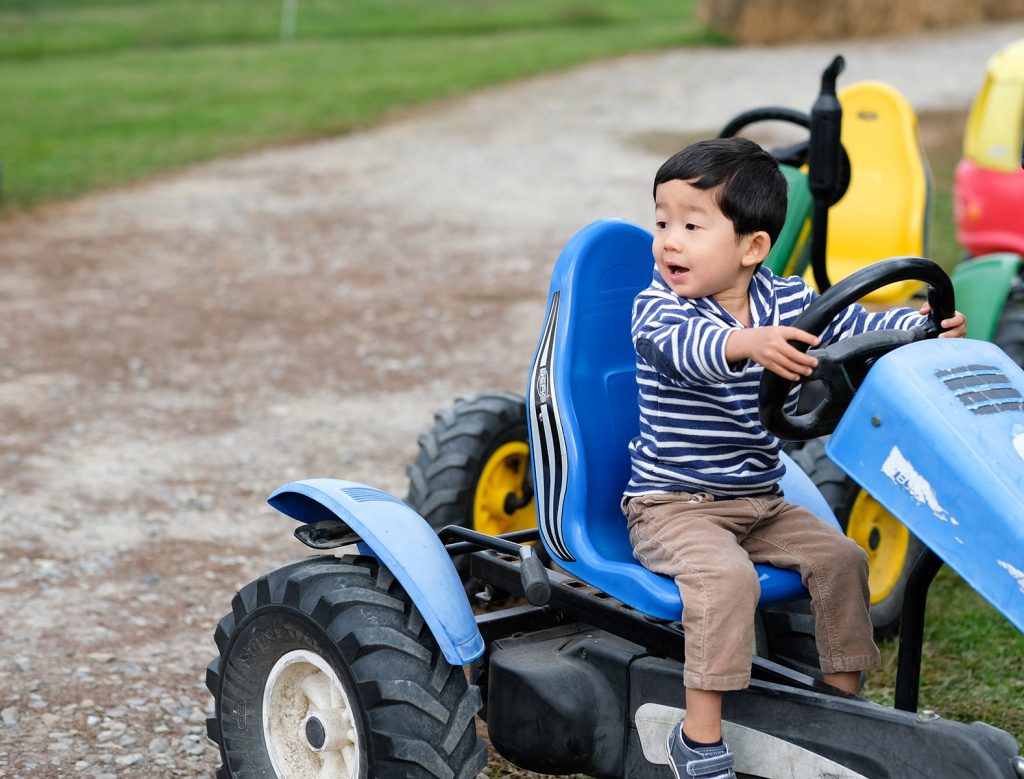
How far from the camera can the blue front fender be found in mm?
2545

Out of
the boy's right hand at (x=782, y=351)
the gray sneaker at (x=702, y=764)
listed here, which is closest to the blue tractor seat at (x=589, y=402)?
the gray sneaker at (x=702, y=764)

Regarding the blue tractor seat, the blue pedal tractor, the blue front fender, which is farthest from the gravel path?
the blue tractor seat

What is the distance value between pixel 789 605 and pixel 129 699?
1514 mm

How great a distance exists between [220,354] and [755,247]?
414 centimetres

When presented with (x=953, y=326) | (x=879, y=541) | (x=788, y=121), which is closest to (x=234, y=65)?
(x=788, y=121)

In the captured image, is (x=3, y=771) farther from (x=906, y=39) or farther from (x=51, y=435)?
(x=906, y=39)

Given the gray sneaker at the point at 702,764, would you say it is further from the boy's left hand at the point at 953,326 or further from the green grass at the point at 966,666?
the green grass at the point at 966,666

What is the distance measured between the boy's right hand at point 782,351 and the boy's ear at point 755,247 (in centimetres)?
27

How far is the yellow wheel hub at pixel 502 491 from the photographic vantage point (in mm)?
3654

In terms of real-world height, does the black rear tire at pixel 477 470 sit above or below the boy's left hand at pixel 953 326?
below

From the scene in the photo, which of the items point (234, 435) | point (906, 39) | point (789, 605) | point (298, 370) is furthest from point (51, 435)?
point (906, 39)

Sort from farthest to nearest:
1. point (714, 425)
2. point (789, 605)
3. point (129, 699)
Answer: point (129, 699) → point (789, 605) → point (714, 425)

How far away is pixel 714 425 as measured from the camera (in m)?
2.59

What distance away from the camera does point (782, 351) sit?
2.28m
